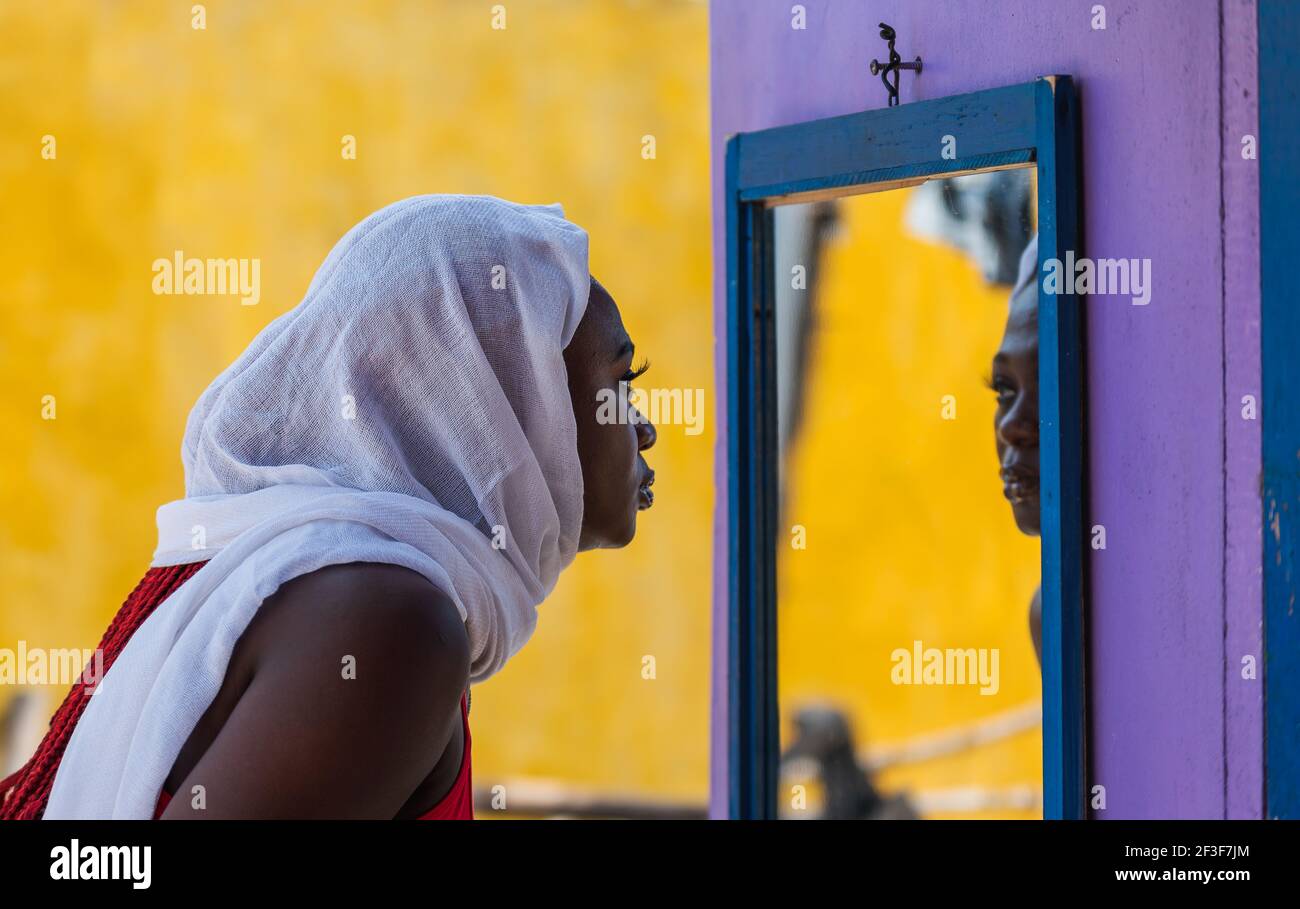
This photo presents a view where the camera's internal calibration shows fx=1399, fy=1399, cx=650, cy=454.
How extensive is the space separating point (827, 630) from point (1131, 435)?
0.91 meters

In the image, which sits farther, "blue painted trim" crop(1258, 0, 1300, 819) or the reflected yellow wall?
the reflected yellow wall

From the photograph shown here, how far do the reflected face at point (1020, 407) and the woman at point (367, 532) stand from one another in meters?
0.73

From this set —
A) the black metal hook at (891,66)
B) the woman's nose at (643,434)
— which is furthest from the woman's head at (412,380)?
the black metal hook at (891,66)

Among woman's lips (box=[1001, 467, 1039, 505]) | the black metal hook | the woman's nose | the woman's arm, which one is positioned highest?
the black metal hook

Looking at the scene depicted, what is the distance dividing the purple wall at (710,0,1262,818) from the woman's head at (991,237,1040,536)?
0.23 metres

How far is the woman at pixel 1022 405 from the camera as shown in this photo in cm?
205

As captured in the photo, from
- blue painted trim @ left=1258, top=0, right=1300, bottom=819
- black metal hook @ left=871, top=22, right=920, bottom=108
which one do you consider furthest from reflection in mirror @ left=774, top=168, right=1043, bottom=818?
blue painted trim @ left=1258, top=0, right=1300, bottom=819

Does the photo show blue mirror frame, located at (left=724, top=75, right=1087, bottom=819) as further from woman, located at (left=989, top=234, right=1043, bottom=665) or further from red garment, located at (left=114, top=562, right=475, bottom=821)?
red garment, located at (left=114, top=562, right=475, bottom=821)

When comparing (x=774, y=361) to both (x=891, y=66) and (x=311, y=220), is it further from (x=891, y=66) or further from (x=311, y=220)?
(x=311, y=220)

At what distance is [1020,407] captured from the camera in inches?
83.4

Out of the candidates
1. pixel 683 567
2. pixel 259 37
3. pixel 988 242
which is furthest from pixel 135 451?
pixel 988 242

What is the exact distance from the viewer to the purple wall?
1585mm

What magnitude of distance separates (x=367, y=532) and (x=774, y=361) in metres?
1.37

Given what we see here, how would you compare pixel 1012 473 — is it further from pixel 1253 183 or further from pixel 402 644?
pixel 402 644
